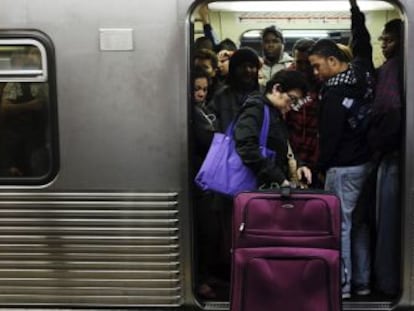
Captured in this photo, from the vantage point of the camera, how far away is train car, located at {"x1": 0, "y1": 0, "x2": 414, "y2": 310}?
11.2 feet

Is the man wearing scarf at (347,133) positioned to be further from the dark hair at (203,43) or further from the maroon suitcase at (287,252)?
the dark hair at (203,43)

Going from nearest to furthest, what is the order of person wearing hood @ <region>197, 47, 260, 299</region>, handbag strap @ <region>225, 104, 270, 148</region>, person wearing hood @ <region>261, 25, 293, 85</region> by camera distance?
handbag strap @ <region>225, 104, 270, 148</region> < person wearing hood @ <region>197, 47, 260, 299</region> < person wearing hood @ <region>261, 25, 293, 85</region>

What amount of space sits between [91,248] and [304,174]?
1.32 meters

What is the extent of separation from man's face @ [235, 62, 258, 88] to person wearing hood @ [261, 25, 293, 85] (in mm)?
A: 443

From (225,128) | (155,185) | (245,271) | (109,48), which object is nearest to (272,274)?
(245,271)

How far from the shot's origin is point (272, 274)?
302 cm

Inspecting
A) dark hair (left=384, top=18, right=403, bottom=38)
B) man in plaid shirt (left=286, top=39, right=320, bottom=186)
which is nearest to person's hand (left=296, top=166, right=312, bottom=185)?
man in plaid shirt (left=286, top=39, right=320, bottom=186)

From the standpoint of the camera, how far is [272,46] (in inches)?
175

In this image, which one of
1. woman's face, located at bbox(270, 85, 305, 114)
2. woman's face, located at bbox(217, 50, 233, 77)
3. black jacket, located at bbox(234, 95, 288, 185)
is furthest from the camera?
woman's face, located at bbox(217, 50, 233, 77)

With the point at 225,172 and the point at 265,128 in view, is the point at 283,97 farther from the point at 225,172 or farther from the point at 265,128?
the point at 225,172

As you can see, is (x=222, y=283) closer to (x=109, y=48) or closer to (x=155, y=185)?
(x=155, y=185)

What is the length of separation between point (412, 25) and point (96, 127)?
1702 mm

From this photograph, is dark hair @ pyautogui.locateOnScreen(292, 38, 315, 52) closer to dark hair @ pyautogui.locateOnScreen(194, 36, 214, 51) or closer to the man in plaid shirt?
the man in plaid shirt

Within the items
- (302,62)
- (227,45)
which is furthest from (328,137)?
(227,45)
